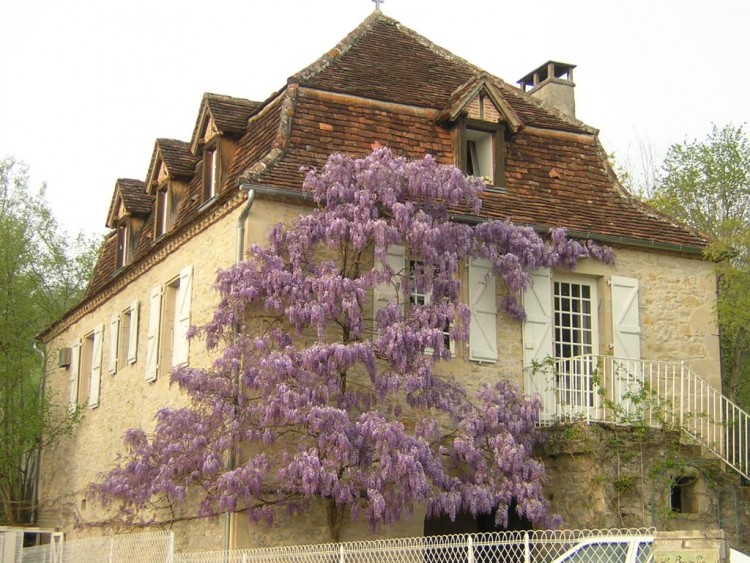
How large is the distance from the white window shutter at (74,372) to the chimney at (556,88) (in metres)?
11.1

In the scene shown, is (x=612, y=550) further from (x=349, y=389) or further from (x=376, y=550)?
(x=349, y=389)

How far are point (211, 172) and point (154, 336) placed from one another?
3.01m

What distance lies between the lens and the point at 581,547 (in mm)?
12188

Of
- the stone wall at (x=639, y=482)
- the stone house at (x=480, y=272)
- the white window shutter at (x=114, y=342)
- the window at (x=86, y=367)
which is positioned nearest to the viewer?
the stone wall at (x=639, y=482)

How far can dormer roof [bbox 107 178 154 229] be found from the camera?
1013 inches

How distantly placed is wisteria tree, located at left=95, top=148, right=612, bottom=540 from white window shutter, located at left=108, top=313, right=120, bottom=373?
5.90 meters

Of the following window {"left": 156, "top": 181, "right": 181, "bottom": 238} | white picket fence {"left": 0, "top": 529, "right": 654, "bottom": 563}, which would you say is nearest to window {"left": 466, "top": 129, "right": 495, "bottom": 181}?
window {"left": 156, "top": 181, "right": 181, "bottom": 238}

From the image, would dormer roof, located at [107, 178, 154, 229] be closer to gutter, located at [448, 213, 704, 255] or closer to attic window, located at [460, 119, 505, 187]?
attic window, located at [460, 119, 505, 187]

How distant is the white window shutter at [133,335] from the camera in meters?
23.1

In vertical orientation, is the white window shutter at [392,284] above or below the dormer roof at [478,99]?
below

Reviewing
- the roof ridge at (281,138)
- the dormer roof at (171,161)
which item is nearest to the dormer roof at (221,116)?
the roof ridge at (281,138)

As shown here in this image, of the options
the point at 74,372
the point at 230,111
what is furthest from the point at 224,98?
the point at 74,372

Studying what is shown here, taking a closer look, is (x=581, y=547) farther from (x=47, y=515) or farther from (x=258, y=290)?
(x=47, y=515)

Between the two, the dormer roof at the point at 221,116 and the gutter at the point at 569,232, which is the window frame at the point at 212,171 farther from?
the gutter at the point at 569,232
